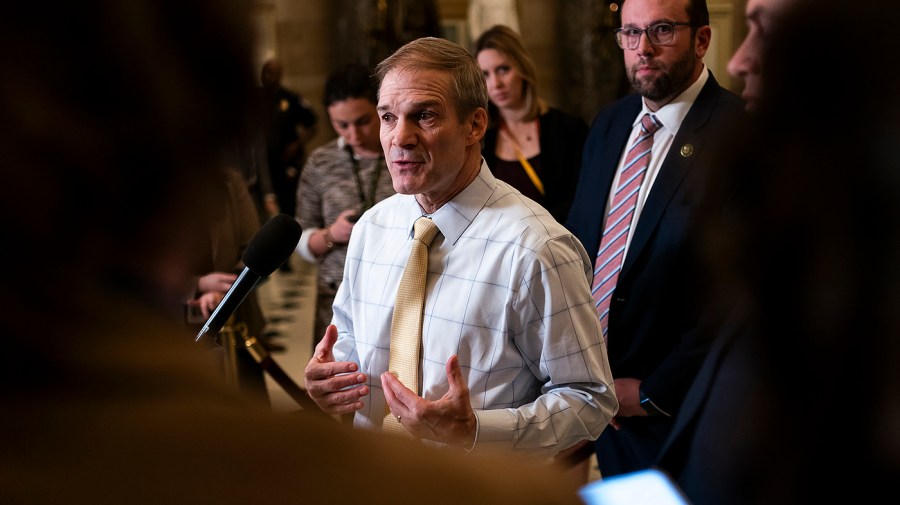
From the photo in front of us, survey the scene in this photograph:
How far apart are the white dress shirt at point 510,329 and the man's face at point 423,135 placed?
8cm

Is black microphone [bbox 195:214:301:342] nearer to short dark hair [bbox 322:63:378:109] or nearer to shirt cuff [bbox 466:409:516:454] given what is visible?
shirt cuff [bbox 466:409:516:454]

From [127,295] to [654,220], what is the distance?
80.8 inches

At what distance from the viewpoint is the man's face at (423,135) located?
2109 mm

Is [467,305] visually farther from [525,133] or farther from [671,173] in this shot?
[525,133]

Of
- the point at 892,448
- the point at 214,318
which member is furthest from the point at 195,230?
the point at 214,318

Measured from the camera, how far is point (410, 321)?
6.70ft

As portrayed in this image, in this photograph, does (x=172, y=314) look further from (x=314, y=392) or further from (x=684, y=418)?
(x=684, y=418)

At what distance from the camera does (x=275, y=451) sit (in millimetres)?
699

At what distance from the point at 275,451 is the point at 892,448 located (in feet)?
1.62

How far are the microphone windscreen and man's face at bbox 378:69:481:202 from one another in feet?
0.94

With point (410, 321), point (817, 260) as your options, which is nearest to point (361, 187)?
point (410, 321)

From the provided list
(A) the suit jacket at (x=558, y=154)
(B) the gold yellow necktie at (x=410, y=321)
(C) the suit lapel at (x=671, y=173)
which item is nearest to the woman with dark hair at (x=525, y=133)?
(A) the suit jacket at (x=558, y=154)

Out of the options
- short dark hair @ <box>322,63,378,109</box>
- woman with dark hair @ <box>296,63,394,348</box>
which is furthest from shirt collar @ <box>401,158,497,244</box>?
short dark hair @ <box>322,63,378,109</box>

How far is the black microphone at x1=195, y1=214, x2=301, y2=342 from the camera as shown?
1.74 m
